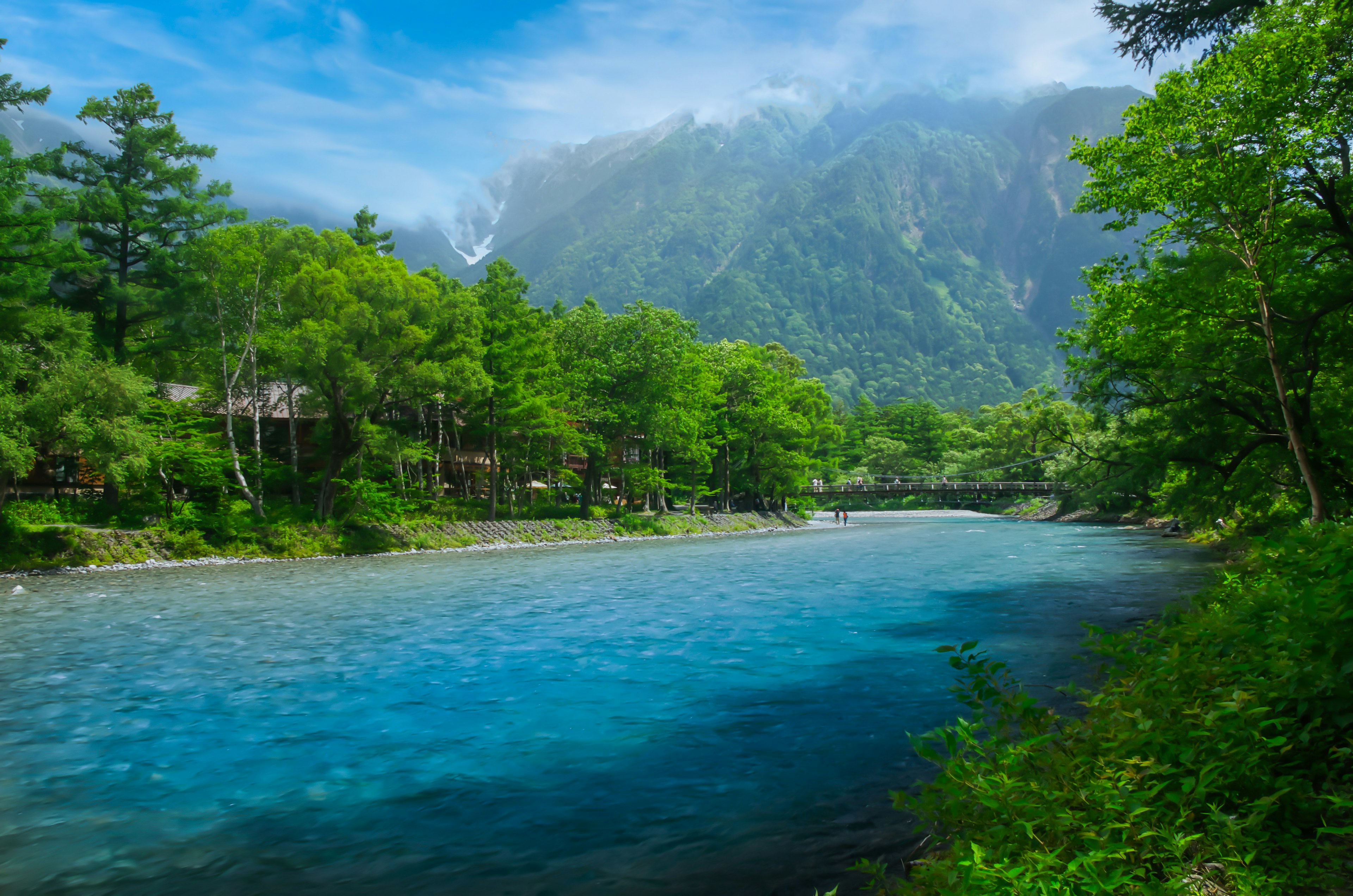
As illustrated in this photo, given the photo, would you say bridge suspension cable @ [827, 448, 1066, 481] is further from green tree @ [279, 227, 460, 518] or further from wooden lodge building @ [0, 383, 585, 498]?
green tree @ [279, 227, 460, 518]

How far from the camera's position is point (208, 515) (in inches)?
1093

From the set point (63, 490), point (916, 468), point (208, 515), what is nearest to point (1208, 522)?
point (208, 515)

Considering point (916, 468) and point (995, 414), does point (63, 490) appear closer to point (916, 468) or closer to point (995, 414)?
point (916, 468)

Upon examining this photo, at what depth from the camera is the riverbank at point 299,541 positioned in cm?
2366

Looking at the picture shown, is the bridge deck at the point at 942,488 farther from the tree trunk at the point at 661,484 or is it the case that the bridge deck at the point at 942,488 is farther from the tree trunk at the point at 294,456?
the tree trunk at the point at 294,456

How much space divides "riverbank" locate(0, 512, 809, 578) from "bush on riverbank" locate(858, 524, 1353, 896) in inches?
1093

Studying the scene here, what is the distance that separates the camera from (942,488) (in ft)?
279

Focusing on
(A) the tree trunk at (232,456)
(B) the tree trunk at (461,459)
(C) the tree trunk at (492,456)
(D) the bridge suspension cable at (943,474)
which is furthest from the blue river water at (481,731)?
(D) the bridge suspension cable at (943,474)

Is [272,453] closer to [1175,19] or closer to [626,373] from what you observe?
[626,373]

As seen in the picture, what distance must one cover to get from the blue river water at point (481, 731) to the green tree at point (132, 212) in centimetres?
1666

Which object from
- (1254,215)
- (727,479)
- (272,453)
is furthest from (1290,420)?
(727,479)

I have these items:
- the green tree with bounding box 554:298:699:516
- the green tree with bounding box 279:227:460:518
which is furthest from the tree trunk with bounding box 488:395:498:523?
the green tree with bounding box 554:298:699:516

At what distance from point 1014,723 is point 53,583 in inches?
974

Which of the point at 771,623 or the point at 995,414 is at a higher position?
the point at 995,414
